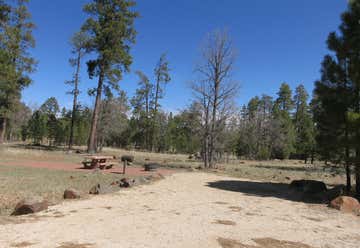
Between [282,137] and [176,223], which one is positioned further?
[282,137]

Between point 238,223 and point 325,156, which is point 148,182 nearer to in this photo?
point 238,223

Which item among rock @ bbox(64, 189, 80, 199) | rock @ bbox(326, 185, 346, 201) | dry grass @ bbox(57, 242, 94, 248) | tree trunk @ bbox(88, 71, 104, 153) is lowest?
dry grass @ bbox(57, 242, 94, 248)

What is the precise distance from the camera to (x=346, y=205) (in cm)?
746

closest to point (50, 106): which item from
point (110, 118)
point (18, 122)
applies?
point (18, 122)

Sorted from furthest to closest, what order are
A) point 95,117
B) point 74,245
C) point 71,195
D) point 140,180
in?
point 95,117, point 140,180, point 71,195, point 74,245

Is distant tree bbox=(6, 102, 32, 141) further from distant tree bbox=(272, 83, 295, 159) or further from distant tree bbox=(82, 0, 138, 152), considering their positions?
distant tree bbox=(272, 83, 295, 159)

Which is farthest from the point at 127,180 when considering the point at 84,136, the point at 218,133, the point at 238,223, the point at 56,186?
the point at 84,136

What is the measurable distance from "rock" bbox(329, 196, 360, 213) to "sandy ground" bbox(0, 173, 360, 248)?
352 millimetres

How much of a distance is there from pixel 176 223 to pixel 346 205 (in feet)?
17.0

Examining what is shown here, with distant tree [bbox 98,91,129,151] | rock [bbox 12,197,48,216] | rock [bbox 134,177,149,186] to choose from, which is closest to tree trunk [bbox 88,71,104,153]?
distant tree [bbox 98,91,129,151]

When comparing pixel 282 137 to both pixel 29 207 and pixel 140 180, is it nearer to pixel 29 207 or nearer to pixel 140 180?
pixel 140 180

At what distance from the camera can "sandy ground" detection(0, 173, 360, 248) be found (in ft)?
13.8

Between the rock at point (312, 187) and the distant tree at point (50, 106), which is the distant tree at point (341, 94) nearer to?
the rock at point (312, 187)

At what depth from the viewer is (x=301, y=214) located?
6.80 m
